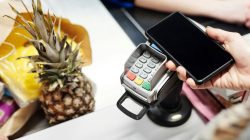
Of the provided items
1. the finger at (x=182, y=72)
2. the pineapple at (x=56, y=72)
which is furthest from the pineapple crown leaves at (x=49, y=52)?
the finger at (x=182, y=72)

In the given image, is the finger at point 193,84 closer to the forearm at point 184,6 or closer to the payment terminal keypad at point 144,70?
the payment terminal keypad at point 144,70

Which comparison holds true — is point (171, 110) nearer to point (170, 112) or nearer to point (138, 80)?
point (170, 112)

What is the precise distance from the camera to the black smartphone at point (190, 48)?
0.72 metres

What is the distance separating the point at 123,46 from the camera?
3.41 feet

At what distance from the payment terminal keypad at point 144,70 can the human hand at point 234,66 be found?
4.2 inches

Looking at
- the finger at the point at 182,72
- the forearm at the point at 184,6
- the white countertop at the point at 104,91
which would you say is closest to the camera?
the finger at the point at 182,72

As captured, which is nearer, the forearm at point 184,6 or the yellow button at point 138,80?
the yellow button at point 138,80

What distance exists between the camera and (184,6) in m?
1.14

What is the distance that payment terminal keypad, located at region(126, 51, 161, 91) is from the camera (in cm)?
72

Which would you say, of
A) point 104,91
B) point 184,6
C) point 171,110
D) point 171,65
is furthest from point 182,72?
point 184,6

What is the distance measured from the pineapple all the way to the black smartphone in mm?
204

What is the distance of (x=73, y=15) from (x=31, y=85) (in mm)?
353

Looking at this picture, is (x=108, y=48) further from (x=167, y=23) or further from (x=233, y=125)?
(x=233, y=125)

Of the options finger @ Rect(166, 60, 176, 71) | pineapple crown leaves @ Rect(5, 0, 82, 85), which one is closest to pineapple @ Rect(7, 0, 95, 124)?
pineapple crown leaves @ Rect(5, 0, 82, 85)
